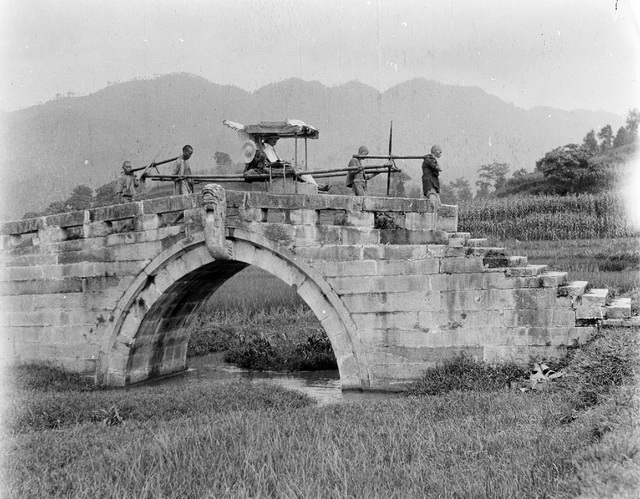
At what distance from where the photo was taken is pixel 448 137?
64.1 m

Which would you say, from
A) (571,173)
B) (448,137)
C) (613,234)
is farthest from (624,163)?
(448,137)

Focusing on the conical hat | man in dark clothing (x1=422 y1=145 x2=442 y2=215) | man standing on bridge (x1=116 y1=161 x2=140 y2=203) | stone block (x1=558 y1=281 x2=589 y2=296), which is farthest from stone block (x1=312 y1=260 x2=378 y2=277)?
man standing on bridge (x1=116 y1=161 x2=140 y2=203)

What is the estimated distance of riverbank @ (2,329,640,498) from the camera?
5.92 m

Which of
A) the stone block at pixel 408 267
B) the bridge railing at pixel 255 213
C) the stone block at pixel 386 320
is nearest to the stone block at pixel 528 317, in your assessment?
the stone block at pixel 408 267

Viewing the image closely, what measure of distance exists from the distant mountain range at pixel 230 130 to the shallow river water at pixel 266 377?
33.0 m

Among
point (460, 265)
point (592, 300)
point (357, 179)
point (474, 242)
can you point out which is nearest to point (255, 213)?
point (357, 179)

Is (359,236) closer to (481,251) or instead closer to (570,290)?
(481,251)

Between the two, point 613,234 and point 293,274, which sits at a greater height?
point 613,234

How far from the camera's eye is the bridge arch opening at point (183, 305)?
1159 centimetres

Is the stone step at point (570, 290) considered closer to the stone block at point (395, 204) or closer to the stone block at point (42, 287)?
the stone block at point (395, 204)

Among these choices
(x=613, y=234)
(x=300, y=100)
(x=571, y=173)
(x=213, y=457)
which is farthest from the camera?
(x=300, y=100)

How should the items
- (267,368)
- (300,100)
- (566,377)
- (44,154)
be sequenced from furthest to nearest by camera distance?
(300,100) < (44,154) < (267,368) < (566,377)

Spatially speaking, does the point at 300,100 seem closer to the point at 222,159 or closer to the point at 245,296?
the point at 222,159

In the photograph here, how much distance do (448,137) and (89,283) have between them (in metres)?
54.1
